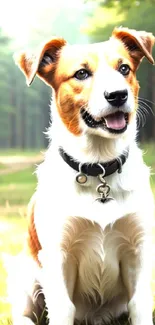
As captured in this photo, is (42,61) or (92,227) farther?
(42,61)

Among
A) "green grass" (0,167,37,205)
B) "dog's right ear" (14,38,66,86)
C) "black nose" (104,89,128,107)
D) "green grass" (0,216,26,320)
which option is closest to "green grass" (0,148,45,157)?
"green grass" (0,167,37,205)

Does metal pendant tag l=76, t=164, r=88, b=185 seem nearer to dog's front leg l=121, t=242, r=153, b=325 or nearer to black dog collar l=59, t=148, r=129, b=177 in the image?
black dog collar l=59, t=148, r=129, b=177

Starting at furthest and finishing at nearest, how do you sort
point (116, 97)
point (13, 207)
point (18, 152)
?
point (18, 152), point (13, 207), point (116, 97)

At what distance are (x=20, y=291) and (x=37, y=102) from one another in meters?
6.24

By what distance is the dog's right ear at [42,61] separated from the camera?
2.81m

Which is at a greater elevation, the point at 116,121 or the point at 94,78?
the point at 94,78

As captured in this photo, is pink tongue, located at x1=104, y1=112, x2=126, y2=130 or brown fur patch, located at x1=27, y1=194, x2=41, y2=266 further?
brown fur patch, located at x1=27, y1=194, x2=41, y2=266

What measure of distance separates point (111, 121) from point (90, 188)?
0.34 metres

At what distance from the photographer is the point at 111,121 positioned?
2.70m

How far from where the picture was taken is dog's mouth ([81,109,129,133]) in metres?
2.68

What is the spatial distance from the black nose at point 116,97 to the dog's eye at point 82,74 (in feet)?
0.56

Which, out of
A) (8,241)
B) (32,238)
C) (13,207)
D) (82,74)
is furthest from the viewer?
(13,207)

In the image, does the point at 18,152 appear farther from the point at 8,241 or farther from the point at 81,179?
the point at 81,179

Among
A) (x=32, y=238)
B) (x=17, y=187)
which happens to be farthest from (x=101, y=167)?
(x=17, y=187)
